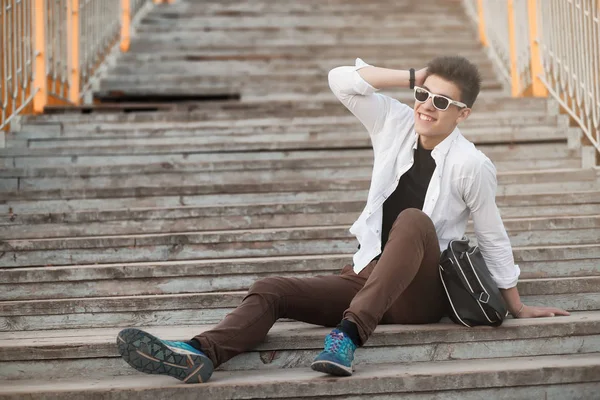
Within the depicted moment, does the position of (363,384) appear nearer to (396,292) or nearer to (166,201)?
(396,292)

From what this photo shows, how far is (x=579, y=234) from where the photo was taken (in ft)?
12.5

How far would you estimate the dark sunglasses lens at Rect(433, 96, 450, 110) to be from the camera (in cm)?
295

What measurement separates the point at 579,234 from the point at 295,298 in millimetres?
1671

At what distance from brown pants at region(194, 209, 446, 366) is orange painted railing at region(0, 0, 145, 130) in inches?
115

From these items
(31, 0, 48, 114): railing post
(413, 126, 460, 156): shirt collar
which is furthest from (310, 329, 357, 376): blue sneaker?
(31, 0, 48, 114): railing post

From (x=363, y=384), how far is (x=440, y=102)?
43.0 inches

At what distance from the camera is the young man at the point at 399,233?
2709 mm

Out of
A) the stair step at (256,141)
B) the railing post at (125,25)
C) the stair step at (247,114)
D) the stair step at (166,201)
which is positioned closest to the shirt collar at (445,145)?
the stair step at (166,201)

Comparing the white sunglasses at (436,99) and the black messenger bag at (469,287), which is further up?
the white sunglasses at (436,99)

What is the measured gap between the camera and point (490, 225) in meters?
2.96

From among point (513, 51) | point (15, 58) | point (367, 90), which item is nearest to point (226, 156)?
point (15, 58)

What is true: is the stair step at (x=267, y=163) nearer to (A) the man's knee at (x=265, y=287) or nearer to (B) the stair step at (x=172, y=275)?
(B) the stair step at (x=172, y=275)

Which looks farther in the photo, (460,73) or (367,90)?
(367,90)

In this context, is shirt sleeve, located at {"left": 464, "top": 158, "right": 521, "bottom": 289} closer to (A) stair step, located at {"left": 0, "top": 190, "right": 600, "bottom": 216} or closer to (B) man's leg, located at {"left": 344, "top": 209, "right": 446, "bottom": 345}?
(B) man's leg, located at {"left": 344, "top": 209, "right": 446, "bottom": 345}
